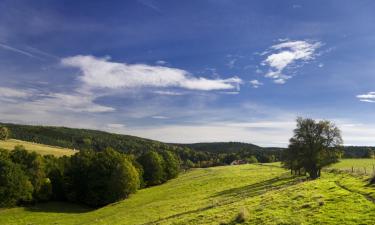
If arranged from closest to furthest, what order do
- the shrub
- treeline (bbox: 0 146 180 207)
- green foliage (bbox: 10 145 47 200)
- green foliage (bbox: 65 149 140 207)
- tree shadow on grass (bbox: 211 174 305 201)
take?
the shrub
tree shadow on grass (bbox: 211 174 305 201)
treeline (bbox: 0 146 180 207)
green foliage (bbox: 10 145 47 200)
green foliage (bbox: 65 149 140 207)

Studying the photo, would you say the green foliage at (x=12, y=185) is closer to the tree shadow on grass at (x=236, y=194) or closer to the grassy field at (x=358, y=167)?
the tree shadow on grass at (x=236, y=194)

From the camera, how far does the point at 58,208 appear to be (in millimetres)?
88562

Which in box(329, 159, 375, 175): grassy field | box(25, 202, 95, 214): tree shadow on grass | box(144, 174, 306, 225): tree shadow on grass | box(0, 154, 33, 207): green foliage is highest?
box(329, 159, 375, 175): grassy field

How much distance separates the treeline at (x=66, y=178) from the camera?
8575 centimetres

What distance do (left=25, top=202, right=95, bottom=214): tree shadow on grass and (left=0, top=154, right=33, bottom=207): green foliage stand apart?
301 centimetres

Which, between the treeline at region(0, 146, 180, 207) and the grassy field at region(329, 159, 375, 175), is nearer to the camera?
the grassy field at region(329, 159, 375, 175)

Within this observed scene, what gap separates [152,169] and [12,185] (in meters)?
51.4

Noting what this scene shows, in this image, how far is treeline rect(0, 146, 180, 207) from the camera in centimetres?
8575

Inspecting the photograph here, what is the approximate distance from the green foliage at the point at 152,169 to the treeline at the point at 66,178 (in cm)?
2501

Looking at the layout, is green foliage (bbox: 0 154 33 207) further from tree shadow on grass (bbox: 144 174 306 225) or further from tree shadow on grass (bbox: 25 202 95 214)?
tree shadow on grass (bbox: 144 174 306 225)

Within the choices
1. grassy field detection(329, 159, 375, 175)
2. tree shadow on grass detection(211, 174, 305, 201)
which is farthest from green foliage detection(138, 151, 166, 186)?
tree shadow on grass detection(211, 174, 305, 201)

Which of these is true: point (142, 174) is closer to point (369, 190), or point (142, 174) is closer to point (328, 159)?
point (328, 159)

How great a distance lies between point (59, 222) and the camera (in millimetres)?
69875

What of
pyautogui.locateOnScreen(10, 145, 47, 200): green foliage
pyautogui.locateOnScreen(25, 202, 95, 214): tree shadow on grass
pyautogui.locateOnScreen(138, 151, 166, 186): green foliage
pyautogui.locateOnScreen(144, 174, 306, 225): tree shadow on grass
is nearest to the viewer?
pyautogui.locateOnScreen(144, 174, 306, 225): tree shadow on grass
